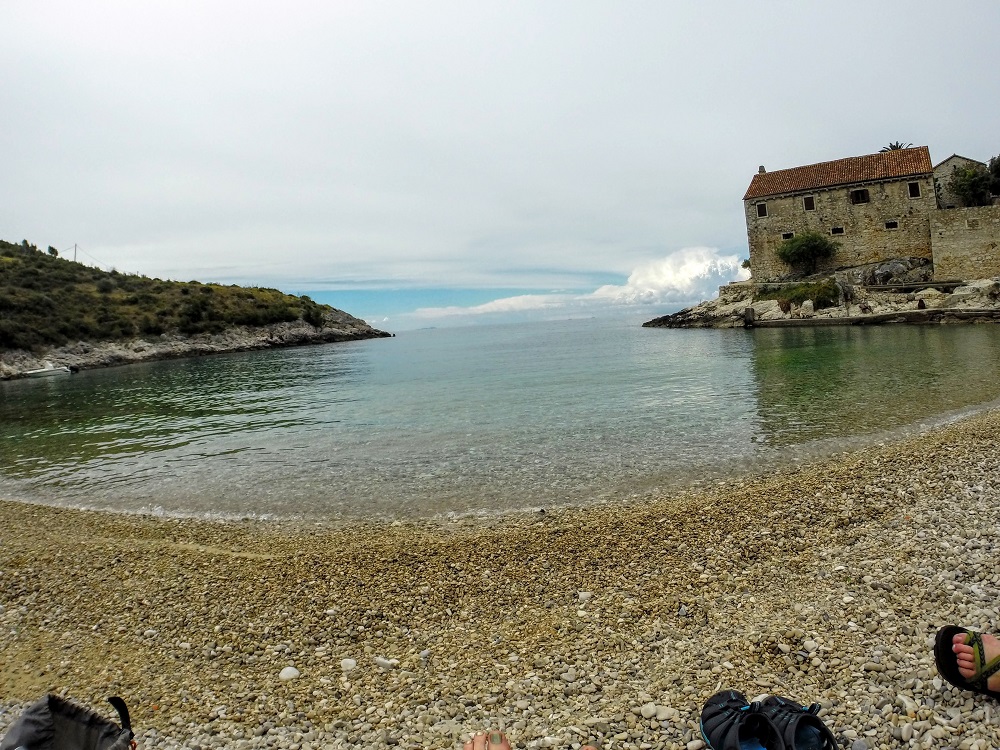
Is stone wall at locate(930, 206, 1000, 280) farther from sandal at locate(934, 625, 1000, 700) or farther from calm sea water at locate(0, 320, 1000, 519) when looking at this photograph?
sandal at locate(934, 625, 1000, 700)

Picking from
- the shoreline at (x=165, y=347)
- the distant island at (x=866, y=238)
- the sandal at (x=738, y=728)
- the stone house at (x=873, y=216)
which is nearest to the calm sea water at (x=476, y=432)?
the sandal at (x=738, y=728)

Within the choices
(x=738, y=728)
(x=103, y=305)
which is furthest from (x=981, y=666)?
(x=103, y=305)

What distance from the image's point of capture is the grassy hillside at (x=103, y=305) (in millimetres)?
68812

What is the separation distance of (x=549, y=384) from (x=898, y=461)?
19.0m

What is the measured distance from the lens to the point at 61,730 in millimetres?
3400

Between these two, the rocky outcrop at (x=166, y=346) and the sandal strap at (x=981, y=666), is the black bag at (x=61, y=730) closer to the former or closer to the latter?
the sandal strap at (x=981, y=666)

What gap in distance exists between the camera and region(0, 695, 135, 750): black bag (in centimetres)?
327

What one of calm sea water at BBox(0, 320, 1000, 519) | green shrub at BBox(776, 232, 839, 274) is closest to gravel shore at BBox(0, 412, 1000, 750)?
calm sea water at BBox(0, 320, 1000, 519)

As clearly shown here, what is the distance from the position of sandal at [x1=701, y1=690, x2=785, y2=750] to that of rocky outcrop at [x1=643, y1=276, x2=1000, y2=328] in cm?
5291

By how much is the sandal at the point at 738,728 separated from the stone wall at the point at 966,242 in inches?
2630

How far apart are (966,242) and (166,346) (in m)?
96.2

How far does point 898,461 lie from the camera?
32.8 feet

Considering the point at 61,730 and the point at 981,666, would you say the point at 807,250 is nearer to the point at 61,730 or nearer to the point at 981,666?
the point at 981,666

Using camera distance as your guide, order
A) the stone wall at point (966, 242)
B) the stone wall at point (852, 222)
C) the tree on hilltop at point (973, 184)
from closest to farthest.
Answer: the stone wall at point (966, 242) < the stone wall at point (852, 222) < the tree on hilltop at point (973, 184)
